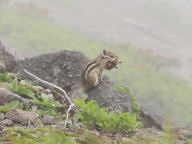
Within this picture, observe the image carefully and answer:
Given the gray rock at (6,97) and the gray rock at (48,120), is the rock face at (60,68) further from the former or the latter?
the gray rock at (48,120)

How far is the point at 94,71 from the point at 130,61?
17.4 m

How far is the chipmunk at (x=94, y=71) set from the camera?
586cm

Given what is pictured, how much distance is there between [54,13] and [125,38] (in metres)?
6.68

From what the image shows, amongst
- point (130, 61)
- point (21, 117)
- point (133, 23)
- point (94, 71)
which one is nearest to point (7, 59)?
point (94, 71)

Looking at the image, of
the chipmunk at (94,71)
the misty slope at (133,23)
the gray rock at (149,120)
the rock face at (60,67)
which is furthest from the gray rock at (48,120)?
the misty slope at (133,23)

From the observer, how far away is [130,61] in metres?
23.2

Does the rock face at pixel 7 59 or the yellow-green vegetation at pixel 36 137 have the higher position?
the rock face at pixel 7 59

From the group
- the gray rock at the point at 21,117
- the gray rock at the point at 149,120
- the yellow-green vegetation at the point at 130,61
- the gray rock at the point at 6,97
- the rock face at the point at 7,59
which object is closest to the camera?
Result: the gray rock at the point at 21,117

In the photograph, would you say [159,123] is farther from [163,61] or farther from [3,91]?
[163,61]

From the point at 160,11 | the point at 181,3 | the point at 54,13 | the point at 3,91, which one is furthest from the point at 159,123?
the point at 181,3

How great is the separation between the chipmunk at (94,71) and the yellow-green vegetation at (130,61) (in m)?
12.7

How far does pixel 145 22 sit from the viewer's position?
121ft

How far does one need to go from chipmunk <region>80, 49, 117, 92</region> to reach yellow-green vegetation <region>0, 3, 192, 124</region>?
12689mm

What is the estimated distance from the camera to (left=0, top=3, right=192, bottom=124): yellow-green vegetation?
20125mm
